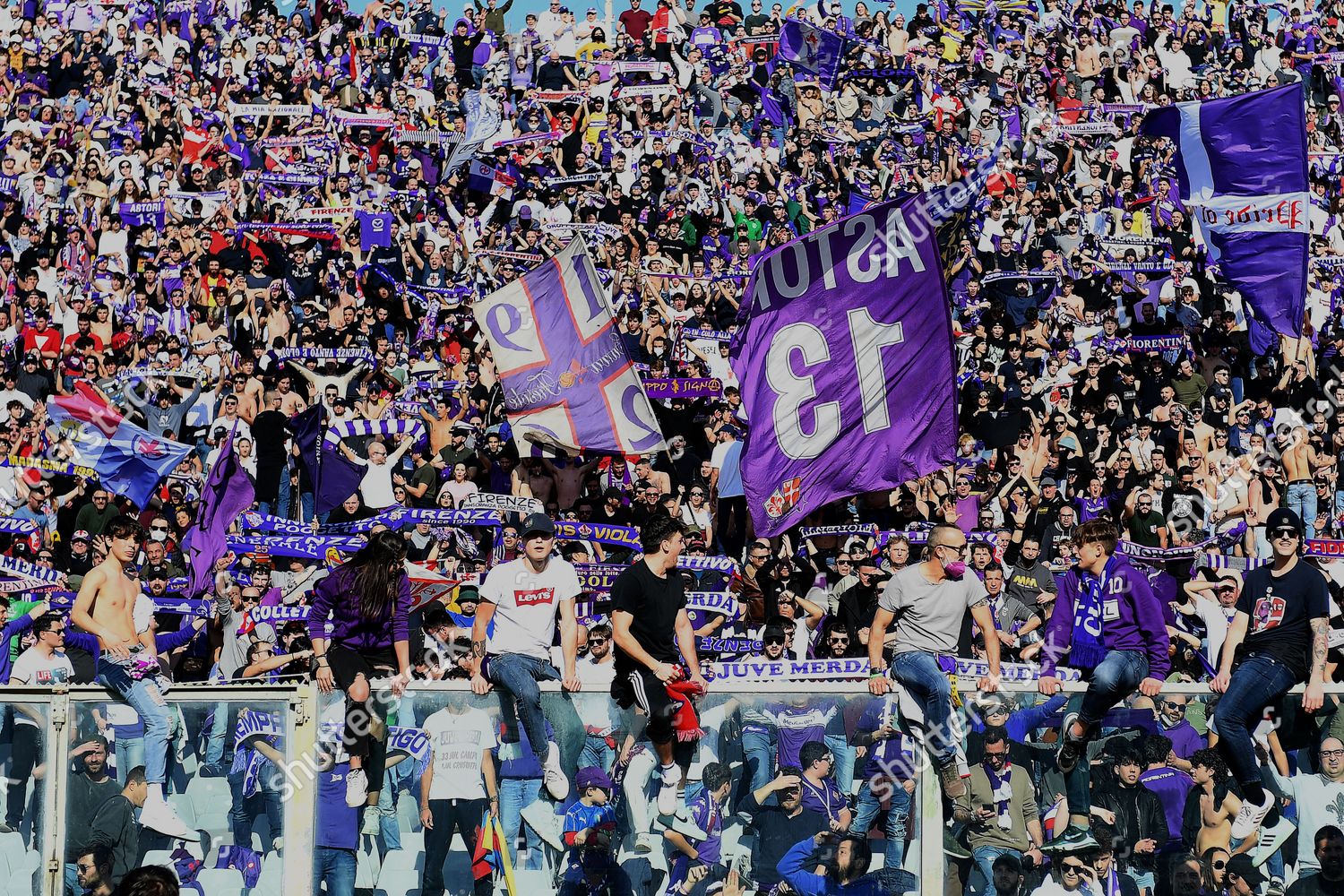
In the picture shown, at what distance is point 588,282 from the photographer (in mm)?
17469

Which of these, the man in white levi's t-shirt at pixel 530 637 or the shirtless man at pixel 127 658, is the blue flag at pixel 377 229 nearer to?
the shirtless man at pixel 127 658

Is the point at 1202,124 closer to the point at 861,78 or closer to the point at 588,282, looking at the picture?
the point at 588,282

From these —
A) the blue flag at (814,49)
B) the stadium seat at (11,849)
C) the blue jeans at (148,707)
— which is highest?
the blue flag at (814,49)

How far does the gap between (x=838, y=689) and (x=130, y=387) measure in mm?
11098

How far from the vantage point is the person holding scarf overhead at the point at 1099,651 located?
33.7 ft

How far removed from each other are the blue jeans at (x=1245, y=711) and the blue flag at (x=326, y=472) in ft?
30.4

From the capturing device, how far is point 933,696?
404 inches

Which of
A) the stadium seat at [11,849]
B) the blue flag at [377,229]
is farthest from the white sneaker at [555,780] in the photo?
the blue flag at [377,229]

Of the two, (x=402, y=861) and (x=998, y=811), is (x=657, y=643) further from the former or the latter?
(x=998, y=811)

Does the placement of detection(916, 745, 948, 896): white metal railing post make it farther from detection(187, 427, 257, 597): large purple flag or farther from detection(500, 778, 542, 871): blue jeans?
detection(187, 427, 257, 597): large purple flag

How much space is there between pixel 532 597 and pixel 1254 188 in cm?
1006

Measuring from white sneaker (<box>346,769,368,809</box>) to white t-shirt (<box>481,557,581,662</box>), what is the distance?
3.14 feet

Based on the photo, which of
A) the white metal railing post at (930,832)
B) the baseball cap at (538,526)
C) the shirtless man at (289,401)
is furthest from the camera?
the shirtless man at (289,401)

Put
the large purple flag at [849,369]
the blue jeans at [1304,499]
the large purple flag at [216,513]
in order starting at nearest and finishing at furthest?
the large purple flag at [849,369] → the large purple flag at [216,513] → the blue jeans at [1304,499]
